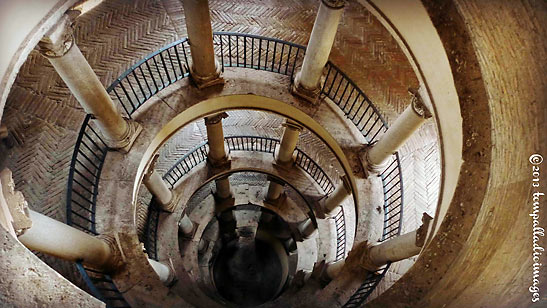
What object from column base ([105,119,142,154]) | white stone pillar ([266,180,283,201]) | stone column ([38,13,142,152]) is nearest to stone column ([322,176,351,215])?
white stone pillar ([266,180,283,201])

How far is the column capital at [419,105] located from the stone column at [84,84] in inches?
205

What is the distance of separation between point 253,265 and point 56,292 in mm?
12820

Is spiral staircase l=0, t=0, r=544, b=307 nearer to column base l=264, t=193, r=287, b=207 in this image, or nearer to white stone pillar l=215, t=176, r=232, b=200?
white stone pillar l=215, t=176, r=232, b=200

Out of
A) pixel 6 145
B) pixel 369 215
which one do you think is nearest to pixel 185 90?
pixel 6 145

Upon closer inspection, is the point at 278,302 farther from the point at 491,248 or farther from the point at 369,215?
the point at 491,248

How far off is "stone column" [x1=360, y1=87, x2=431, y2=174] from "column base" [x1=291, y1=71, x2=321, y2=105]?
1617mm

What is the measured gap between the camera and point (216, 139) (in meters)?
10.5

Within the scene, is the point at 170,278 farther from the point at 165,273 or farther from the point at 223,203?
the point at 223,203

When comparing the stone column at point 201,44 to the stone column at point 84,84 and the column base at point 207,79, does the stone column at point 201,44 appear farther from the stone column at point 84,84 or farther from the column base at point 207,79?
the stone column at point 84,84

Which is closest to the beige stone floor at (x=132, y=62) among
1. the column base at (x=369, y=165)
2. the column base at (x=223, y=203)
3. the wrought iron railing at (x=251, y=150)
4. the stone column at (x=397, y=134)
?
the column base at (x=369, y=165)

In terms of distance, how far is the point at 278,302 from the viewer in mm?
11117

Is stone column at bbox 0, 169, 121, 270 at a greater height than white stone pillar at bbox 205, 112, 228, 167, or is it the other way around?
white stone pillar at bbox 205, 112, 228, 167

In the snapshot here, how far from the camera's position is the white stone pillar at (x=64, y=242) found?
5434mm

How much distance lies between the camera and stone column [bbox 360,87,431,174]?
6.65 m
